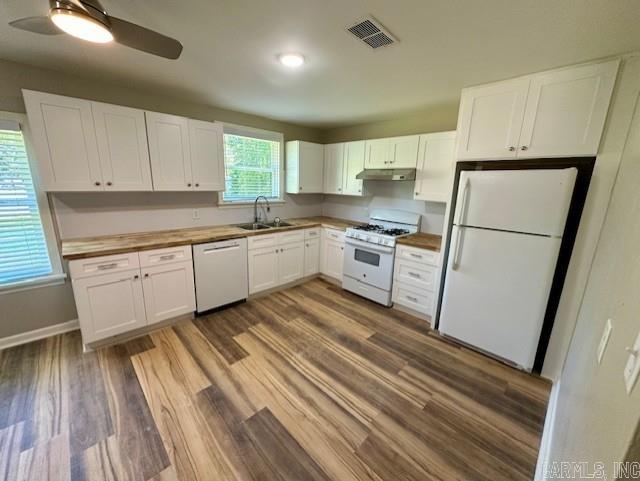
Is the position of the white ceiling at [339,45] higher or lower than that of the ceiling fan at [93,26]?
higher

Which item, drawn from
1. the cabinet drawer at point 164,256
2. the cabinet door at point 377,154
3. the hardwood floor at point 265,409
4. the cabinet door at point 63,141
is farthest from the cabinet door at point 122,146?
the cabinet door at point 377,154

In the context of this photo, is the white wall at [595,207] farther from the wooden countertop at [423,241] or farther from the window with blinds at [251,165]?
the window with blinds at [251,165]

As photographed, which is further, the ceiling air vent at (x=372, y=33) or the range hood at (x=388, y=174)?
the range hood at (x=388, y=174)

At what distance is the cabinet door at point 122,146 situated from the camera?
2.30 metres

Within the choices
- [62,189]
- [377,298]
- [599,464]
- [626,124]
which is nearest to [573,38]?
[626,124]

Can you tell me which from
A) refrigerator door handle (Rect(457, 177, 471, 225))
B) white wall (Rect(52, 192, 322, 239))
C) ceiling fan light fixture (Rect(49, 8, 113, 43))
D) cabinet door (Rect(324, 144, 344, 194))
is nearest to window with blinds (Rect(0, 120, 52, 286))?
white wall (Rect(52, 192, 322, 239))

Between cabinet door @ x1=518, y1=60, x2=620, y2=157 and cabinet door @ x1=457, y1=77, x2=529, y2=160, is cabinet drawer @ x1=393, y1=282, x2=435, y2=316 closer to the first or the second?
cabinet door @ x1=457, y1=77, x2=529, y2=160

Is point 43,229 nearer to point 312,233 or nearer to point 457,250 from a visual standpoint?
point 312,233

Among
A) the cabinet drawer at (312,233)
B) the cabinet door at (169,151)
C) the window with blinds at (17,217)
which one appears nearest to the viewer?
the window with blinds at (17,217)

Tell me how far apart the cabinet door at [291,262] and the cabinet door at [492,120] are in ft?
7.54

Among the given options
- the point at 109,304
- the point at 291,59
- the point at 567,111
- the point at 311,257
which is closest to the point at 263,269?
the point at 311,257

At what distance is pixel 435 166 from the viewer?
2945 mm

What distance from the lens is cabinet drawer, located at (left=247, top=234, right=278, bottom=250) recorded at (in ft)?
10.4

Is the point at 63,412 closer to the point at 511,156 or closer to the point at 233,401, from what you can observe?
the point at 233,401
